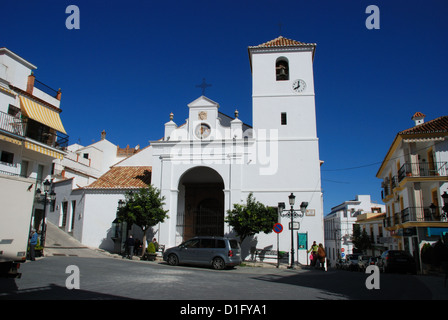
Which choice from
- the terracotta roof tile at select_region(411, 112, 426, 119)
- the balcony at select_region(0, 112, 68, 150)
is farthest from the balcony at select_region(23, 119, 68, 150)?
the terracotta roof tile at select_region(411, 112, 426, 119)

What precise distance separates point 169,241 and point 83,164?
20066mm

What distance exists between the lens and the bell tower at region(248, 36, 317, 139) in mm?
23922

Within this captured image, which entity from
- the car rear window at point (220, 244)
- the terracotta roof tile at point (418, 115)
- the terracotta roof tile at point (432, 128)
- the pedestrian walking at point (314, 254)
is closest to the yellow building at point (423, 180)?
the terracotta roof tile at point (432, 128)

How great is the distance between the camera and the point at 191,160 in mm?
23797

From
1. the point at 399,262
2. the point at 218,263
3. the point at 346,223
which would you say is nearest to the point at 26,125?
the point at 218,263

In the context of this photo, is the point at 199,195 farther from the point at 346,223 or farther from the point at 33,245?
the point at 346,223

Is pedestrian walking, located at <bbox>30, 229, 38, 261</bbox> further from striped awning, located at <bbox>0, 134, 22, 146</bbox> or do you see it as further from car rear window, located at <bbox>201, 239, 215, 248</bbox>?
car rear window, located at <bbox>201, 239, 215, 248</bbox>

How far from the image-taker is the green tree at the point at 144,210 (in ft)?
67.2

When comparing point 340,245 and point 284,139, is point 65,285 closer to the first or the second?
point 284,139

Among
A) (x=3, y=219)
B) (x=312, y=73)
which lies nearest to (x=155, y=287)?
(x=3, y=219)

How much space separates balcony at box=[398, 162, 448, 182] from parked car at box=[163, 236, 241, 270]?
14.9 m

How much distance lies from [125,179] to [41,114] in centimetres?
755

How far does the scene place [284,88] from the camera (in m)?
24.6

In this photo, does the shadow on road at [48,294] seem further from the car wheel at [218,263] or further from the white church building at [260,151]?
the white church building at [260,151]
